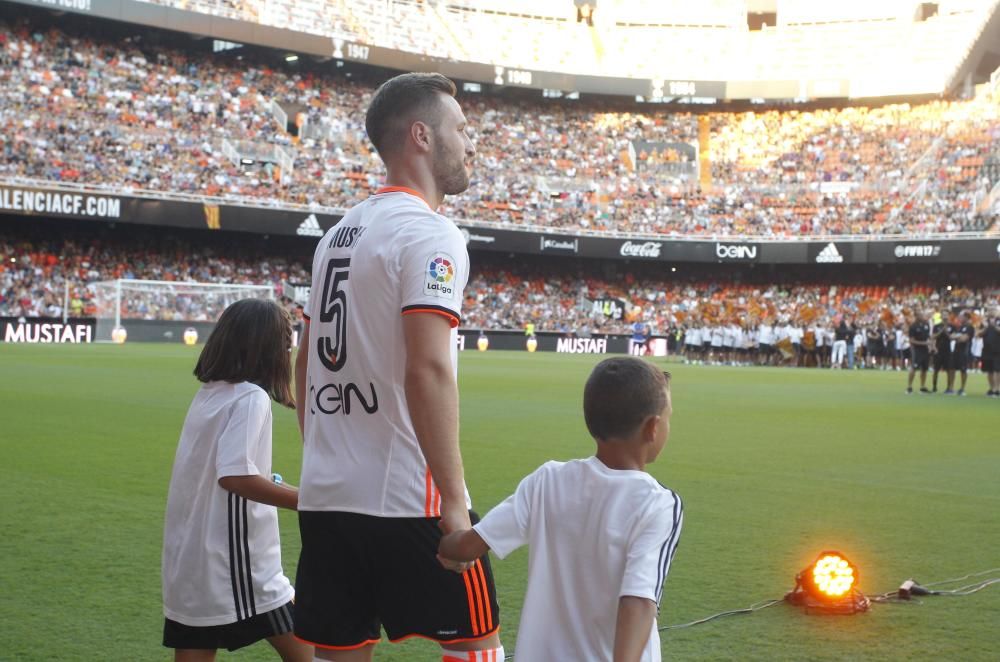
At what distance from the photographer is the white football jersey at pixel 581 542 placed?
2.63 metres

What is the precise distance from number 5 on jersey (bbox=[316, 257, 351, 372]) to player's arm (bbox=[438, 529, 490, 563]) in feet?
1.84

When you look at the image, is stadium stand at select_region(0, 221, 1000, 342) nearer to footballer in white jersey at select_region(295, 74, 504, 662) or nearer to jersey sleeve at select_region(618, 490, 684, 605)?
footballer in white jersey at select_region(295, 74, 504, 662)

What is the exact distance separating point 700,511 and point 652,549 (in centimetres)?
588

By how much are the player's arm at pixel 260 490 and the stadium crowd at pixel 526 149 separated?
139ft

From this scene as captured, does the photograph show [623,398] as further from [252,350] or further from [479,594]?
[252,350]

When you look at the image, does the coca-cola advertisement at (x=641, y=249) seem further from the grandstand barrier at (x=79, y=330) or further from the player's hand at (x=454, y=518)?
the player's hand at (x=454, y=518)

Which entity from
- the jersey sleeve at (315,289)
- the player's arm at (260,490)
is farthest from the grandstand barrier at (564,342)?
the jersey sleeve at (315,289)

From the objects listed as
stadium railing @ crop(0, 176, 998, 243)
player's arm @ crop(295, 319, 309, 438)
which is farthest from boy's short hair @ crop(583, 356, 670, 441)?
stadium railing @ crop(0, 176, 998, 243)

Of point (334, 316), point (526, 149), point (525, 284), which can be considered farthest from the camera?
point (526, 149)

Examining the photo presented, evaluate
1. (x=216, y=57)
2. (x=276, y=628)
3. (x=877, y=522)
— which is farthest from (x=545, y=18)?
(x=276, y=628)

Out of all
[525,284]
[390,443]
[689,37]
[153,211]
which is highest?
[689,37]

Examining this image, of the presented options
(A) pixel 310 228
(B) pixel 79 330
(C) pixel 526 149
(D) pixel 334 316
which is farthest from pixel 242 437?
(C) pixel 526 149

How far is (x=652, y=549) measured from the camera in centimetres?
258

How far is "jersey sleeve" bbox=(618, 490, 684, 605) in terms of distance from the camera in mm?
2549
